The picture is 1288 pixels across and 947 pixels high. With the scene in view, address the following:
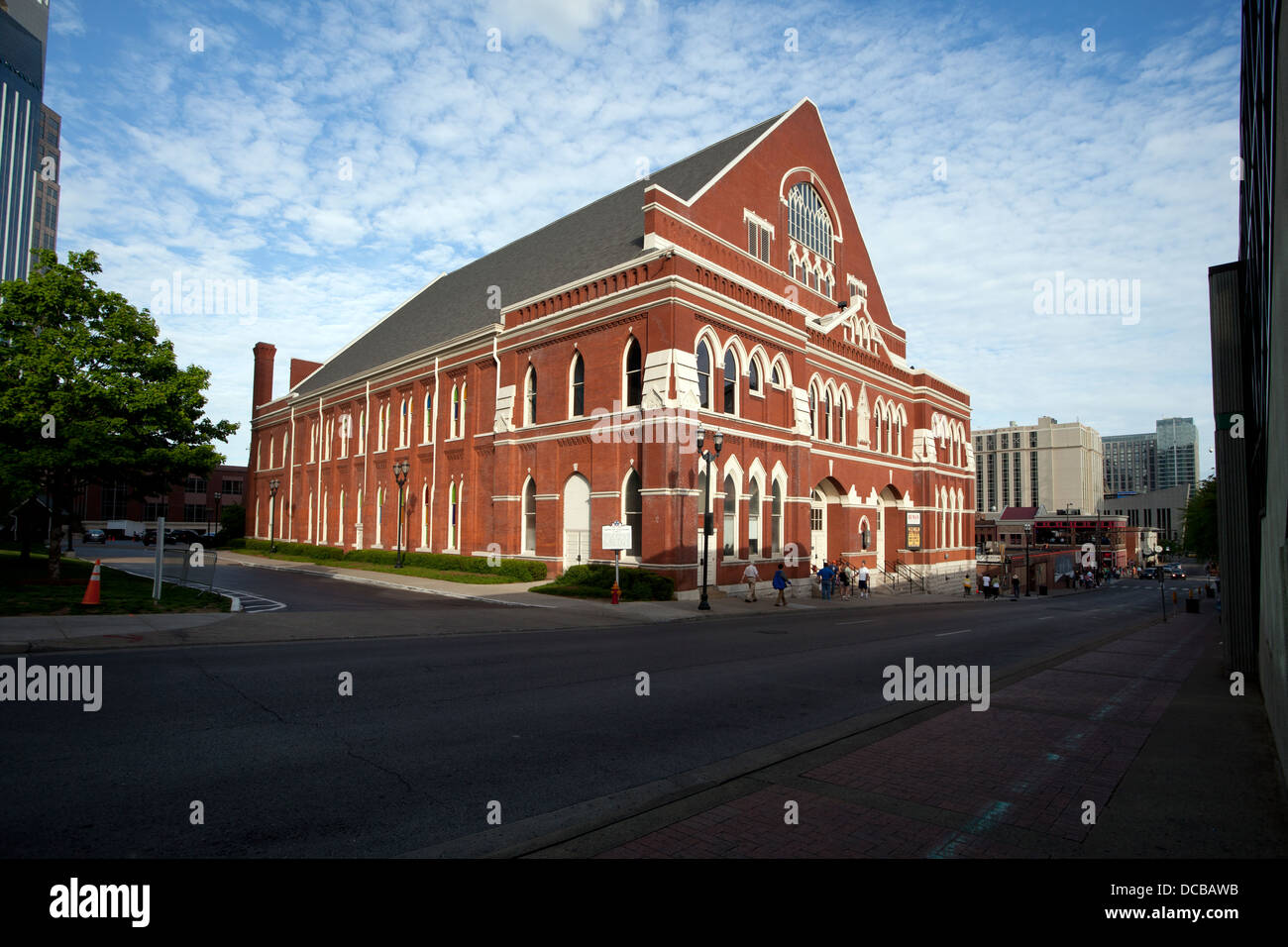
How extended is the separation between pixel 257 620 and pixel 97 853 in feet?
41.4

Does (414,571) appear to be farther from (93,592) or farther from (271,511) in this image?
(271,511)

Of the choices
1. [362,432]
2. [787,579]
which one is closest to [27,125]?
[362,432]

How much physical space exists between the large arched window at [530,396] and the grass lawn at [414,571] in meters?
7.15

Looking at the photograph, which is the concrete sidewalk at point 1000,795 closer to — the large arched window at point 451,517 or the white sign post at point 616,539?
the white sign post at point 616,539

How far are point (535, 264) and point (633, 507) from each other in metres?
17.4

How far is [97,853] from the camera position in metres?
4.42

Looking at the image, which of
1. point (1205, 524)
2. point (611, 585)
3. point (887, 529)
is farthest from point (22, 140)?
point (1205, 524)

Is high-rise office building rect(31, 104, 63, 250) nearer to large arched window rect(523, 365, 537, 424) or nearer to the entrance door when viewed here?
large arched window rect(523, 365, 537, 424)

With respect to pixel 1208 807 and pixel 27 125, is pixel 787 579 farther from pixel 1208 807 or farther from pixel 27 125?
pixel 27 125

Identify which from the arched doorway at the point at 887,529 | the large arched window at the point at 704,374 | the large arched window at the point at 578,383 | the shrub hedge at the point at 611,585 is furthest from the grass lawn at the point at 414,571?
the arched doorway at the point at 887,529

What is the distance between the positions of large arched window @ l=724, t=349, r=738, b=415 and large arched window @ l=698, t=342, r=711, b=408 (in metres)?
1.24

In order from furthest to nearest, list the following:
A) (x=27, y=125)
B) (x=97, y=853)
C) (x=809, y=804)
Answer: (x=27, y=125)
(x=809, y=804)
(x=97, y=853)

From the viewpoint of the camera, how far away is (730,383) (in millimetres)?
28547

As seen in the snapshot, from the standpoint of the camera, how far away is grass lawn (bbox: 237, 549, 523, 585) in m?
28.9
